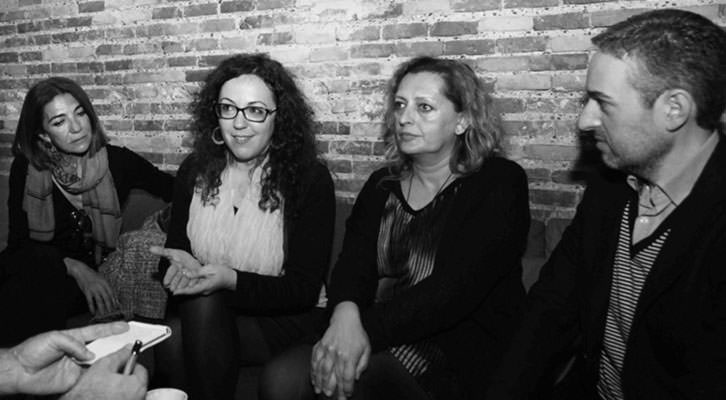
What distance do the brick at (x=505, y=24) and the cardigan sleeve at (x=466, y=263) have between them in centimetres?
64

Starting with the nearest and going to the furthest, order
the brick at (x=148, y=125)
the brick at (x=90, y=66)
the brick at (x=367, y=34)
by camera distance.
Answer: the brick at (x=367, y=34) < the brick at (x=148, y=125) < the brick at (x=90, y=66)

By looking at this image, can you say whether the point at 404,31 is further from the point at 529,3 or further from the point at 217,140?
the point at 217,140

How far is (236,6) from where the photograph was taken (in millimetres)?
2797

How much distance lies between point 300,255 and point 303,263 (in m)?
0.03

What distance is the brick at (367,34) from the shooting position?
2.52 metres

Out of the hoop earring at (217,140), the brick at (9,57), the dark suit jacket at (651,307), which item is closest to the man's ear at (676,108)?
the dark suit jacket at (651,307)

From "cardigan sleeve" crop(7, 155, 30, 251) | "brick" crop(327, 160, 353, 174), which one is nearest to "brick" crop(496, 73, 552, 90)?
"brick" crop(327, 160, 353, 174)

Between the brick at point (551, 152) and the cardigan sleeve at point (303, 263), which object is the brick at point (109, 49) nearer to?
the cardigan sleeve at point (303, 263)

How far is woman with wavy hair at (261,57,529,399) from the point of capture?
168cm

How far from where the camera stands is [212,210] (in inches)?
87.0

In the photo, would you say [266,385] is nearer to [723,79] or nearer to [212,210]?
[212,210]

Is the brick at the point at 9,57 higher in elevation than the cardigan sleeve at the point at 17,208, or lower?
higher

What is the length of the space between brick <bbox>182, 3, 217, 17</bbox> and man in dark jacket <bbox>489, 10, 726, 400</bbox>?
1.97 meters

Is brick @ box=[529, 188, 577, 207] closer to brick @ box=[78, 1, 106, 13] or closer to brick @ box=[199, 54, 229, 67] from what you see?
brick @ box=[199, 54, 229, 67]
